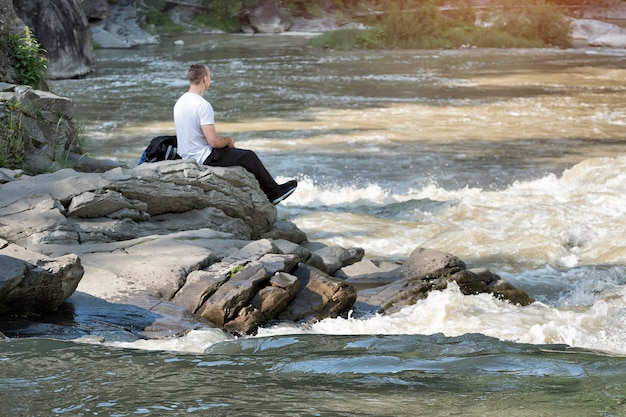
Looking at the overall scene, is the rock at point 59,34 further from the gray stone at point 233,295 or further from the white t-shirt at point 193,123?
the gray stone at point 233,295

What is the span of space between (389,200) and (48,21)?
1933 cm

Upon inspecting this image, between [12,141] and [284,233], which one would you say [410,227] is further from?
[12,141]

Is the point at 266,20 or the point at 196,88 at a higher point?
the point at 196,88

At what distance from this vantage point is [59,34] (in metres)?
28.7

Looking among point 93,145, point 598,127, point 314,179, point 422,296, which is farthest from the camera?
point 598,127

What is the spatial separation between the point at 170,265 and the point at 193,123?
235 centimetres

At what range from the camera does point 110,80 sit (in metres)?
27.0

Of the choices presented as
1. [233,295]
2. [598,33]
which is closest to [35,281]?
[233,295]

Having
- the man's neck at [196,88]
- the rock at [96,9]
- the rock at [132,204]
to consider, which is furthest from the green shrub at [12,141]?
the rock at [96,9]

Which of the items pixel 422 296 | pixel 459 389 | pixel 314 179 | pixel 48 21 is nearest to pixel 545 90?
pixel 314 179

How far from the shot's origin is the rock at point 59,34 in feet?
92.2

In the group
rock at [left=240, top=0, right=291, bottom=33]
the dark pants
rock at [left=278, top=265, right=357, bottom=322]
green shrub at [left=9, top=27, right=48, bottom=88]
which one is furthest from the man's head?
rock at [left=240, top=0, right=291, bottom=33]

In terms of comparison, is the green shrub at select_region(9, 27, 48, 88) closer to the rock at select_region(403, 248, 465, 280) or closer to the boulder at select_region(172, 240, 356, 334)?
the boulder at select_region(172, 240, 356, 334)

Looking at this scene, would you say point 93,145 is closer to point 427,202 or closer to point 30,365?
point 427,202
